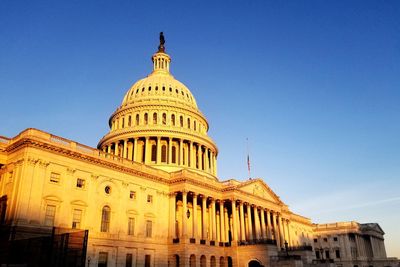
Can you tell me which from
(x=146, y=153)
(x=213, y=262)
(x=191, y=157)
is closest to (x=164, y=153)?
(x=146, y=153)

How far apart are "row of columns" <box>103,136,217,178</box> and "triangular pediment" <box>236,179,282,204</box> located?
13.5m

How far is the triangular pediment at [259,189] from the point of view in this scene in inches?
2535

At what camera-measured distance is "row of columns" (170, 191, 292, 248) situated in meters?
55.1

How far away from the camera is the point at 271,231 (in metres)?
71.5

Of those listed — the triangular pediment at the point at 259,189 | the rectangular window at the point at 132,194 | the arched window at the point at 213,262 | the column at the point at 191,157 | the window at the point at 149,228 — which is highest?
the column at the point at 191,157

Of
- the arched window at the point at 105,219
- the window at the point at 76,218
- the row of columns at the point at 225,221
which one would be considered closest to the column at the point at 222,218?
the row of columns at the point at 225,221

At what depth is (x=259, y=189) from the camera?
68688 mm

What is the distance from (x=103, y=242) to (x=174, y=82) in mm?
51055

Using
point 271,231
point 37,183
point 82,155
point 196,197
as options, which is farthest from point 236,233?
point 37,183

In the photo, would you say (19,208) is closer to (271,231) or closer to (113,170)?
(113,170)

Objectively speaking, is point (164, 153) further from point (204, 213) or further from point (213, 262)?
point (213, 262)

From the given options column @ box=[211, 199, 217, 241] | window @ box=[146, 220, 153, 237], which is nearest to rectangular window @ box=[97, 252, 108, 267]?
window @ box=[146, 220, 153, 237]

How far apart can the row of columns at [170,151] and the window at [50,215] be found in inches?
1192

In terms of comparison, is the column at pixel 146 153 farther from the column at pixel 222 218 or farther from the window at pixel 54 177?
the window at pixel 54 177
